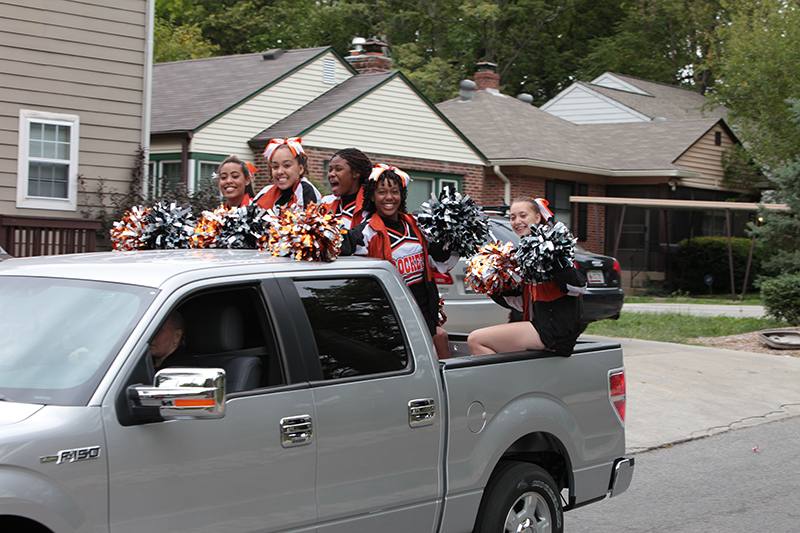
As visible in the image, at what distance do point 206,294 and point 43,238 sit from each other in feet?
36.0

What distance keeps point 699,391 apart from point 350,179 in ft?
20.8

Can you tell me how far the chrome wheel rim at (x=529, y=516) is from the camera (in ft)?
14.8

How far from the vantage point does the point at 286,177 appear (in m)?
5.73

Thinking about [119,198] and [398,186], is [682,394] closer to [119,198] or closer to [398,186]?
[398,186]

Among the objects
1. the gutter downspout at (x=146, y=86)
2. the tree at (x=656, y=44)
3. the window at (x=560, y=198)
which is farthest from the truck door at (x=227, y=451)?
the tree at (x=656, y=44)

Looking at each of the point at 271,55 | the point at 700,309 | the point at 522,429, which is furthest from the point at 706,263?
the point at 522,429

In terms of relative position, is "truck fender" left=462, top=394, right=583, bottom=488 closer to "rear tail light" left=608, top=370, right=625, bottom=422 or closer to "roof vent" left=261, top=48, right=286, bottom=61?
"rear tail light" left=608, top=370, right=625, bottom=422

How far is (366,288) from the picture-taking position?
13.5 feet

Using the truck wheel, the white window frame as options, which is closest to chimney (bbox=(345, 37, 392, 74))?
the white window frame

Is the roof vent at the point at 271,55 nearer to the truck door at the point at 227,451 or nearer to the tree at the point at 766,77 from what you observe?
the tree at the point at 766,77

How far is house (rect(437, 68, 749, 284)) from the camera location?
81.5ft

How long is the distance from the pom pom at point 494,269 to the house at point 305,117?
528 inches

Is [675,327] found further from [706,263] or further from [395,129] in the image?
[706,263]

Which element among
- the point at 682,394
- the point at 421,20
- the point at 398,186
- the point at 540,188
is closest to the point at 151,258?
the point at 398,186
